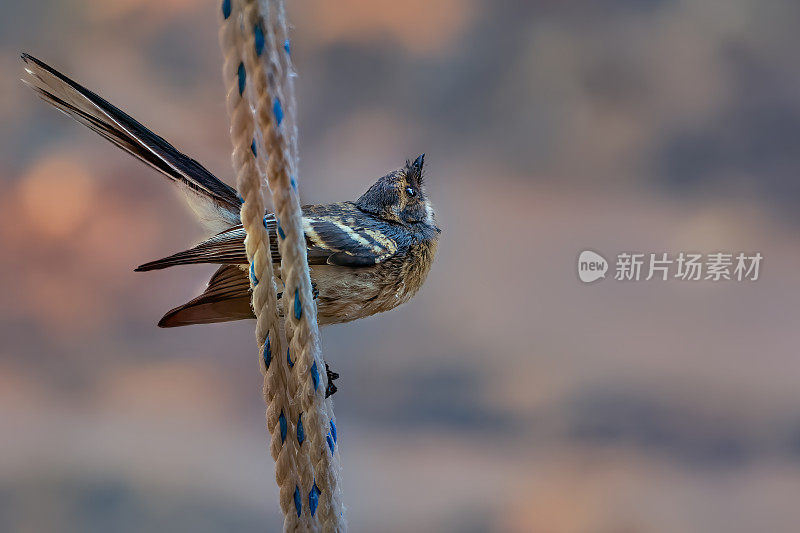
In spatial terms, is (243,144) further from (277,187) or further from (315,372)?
(315,372)

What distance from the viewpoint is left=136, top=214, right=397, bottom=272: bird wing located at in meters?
0.74

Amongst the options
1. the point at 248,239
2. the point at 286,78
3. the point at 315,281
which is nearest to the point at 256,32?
the point at 286,78

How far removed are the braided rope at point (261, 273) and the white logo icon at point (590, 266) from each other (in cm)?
57

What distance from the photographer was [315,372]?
0.68 metres

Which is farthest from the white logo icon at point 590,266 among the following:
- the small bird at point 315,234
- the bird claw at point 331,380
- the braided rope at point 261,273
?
the braided rope at point 261,273

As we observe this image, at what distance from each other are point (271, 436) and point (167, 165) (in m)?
0.29

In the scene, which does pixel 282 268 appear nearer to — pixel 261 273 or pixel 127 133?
pixel 261 273

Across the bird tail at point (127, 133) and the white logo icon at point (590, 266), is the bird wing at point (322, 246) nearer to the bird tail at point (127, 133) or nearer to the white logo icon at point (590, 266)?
the bird tail at point (127, 133)

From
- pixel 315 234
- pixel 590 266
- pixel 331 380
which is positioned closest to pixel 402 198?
pixel 315 234

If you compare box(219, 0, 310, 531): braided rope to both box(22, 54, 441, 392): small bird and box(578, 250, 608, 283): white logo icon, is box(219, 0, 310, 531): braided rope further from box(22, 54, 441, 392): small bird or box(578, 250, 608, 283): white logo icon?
box(578, 250, 608, 283): white logo icon

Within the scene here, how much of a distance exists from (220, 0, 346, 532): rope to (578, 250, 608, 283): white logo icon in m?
0.53

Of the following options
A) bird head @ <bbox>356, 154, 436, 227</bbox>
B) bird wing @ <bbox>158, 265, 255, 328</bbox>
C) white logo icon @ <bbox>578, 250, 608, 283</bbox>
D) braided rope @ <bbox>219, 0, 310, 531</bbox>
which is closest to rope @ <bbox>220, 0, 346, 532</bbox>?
braided rope @ <bbox>219, 0, 310, 531</bbox>

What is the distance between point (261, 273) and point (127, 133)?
22 cm

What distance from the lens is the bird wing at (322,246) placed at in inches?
29.2
